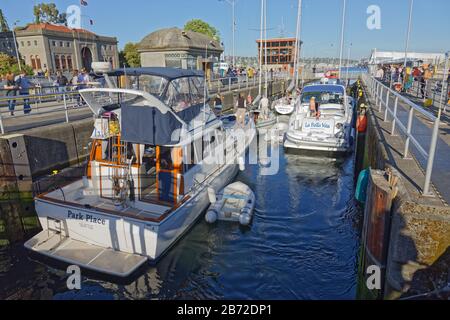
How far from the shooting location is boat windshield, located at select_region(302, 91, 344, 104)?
56.9 ft

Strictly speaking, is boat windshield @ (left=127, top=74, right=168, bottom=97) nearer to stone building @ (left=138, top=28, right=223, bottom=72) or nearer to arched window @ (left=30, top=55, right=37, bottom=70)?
stone building @ (left=138, top=28, right=223, bottom=72)

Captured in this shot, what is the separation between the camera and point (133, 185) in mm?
7715

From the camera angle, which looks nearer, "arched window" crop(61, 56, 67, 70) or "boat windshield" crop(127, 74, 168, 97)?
"boat windshield" crop(127, 74, 168, 97)

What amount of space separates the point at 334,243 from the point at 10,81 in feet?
47.3

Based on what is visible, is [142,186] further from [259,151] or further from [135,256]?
[259,151]

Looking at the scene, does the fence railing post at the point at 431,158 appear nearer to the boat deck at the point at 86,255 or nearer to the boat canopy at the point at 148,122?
the boat canopy at the point at 148,122

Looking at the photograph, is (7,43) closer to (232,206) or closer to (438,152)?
(232,206)

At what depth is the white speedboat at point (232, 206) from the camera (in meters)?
8.73

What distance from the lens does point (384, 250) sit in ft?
15.6

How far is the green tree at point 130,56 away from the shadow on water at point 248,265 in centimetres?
4668

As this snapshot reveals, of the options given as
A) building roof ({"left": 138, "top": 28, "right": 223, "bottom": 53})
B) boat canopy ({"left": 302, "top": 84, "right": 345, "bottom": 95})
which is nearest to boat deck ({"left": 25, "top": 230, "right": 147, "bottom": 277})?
boat canopy ({"left": 302, "top": 84, "right": 345, "bottom": 95})

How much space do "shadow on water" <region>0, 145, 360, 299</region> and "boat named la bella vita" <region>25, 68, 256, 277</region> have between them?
479 millimetres

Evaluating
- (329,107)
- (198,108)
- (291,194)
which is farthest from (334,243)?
(329,107)

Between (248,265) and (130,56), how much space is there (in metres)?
54.2
